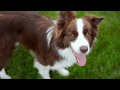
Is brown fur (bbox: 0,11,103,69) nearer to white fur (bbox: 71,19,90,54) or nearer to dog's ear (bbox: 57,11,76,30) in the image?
dog's ear (bbox: 57,11,76,30)

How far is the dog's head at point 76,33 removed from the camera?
408 cm

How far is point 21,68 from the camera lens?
212 inches

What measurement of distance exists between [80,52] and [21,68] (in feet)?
5.17

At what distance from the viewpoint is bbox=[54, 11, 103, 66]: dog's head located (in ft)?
13.4

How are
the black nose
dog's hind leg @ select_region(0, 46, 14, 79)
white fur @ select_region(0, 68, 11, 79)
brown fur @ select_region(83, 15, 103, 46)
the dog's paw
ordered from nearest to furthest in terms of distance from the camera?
the black nose → brown fur @ select_region(83, 15, 103, 46) → dog's hind leg @ select_region(0, 46, 14, 79) → white fur @ select_region(0, 68, 11, 79) → the dog's paw

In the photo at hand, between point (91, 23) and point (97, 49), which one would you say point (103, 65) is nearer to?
point (97, 49)

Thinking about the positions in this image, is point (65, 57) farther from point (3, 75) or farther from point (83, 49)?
point (3, 75)

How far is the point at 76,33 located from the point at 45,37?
2.40 ft

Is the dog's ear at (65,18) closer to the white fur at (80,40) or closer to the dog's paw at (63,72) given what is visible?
the white fur at (80,40)

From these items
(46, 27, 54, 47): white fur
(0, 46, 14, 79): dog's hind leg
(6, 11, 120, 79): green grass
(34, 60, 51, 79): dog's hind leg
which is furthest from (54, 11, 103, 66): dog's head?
(6, 11, 120, 79): green grass

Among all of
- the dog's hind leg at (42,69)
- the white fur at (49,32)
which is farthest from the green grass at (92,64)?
the white fur at (49,32)

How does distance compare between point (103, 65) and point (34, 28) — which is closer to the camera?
point (34, 28)

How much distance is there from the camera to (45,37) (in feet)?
15.4

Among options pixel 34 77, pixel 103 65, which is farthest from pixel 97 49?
pixel 34 77
